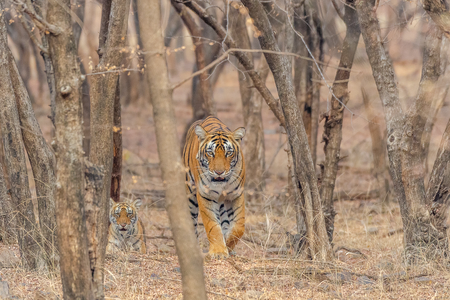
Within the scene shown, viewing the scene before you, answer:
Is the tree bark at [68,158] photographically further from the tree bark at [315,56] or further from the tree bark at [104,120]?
the tree bark at [315,56]

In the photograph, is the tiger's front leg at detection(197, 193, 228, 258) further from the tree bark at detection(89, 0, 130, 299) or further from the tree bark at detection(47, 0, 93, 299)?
the tree bark at detection(47, 0, 93, 299)

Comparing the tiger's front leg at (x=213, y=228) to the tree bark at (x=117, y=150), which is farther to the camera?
the tiger's front leg at (x=213, y=228)

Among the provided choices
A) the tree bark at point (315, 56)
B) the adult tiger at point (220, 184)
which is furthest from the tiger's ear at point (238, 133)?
the tree bark at point (315, 56)

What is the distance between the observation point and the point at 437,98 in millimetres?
7523

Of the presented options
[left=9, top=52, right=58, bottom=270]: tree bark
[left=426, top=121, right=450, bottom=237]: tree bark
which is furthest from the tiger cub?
[left=426, top=121, right=450, bottom=237]: tree bark

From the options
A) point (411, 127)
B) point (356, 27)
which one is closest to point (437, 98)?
point (356, 27)

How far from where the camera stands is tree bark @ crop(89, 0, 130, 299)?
3254mm

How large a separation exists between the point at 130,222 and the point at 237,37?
3.92 metres

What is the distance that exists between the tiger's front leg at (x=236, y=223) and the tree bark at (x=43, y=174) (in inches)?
81.3

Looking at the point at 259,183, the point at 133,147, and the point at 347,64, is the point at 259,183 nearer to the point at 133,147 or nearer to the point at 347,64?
the point at 347,64

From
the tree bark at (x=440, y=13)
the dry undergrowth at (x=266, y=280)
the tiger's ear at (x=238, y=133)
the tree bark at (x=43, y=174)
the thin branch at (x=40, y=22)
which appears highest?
the tree bark at (x=440, y=13)

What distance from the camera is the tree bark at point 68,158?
2.91m

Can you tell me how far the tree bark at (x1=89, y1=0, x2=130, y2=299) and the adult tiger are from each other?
220cm

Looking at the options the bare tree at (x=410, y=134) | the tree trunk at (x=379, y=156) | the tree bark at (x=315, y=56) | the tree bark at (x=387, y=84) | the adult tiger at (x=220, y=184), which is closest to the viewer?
the bare tree at (x=410, y=134)
